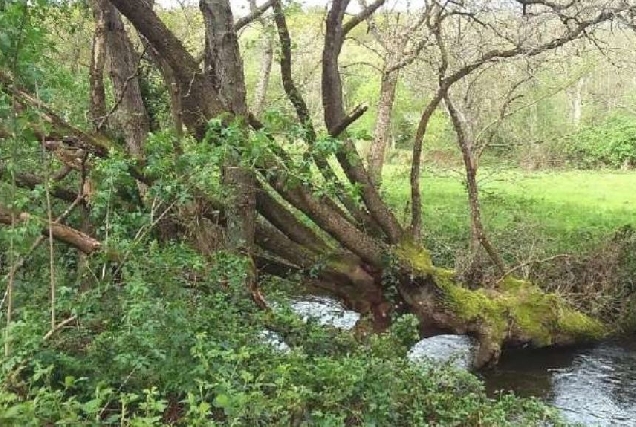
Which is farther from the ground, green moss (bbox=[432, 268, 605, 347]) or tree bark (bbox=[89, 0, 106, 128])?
tree bark (bbox=[89, 0, 106, 128])

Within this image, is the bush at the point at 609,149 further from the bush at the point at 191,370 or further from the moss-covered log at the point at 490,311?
the bush at the point at 191,370

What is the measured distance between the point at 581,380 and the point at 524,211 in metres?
10.1

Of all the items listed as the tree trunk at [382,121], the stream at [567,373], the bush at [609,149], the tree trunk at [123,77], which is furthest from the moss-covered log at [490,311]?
the bush at [609,149]

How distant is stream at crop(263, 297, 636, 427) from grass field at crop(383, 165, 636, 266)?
237 centimetres

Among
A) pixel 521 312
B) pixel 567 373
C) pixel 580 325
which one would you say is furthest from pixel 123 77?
pixel 580 325

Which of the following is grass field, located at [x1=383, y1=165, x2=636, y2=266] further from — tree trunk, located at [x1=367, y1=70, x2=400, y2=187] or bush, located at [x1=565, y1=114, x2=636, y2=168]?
bush, located at [x1=565, y1=114, x2=636, y2=168]

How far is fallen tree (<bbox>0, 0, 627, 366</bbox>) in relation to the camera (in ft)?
28.9

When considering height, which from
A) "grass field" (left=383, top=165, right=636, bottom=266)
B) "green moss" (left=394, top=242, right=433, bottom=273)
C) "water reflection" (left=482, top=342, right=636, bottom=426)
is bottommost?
"water reflection" (left=482, top=342, right=636, bottom=426)

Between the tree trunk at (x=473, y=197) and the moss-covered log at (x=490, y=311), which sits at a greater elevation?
the tree trunk at (x=473, y=197)

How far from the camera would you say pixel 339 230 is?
11.0 metres

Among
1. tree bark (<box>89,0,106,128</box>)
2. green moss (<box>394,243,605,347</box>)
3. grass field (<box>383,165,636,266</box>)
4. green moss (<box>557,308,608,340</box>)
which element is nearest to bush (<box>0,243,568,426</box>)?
tree bark (<box>89,0,106,128</box>)

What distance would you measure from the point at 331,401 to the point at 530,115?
2665cm

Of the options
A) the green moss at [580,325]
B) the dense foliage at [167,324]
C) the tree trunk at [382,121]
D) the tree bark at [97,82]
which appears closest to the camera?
the dense foliage at [167,324]

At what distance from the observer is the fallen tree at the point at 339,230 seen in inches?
347
